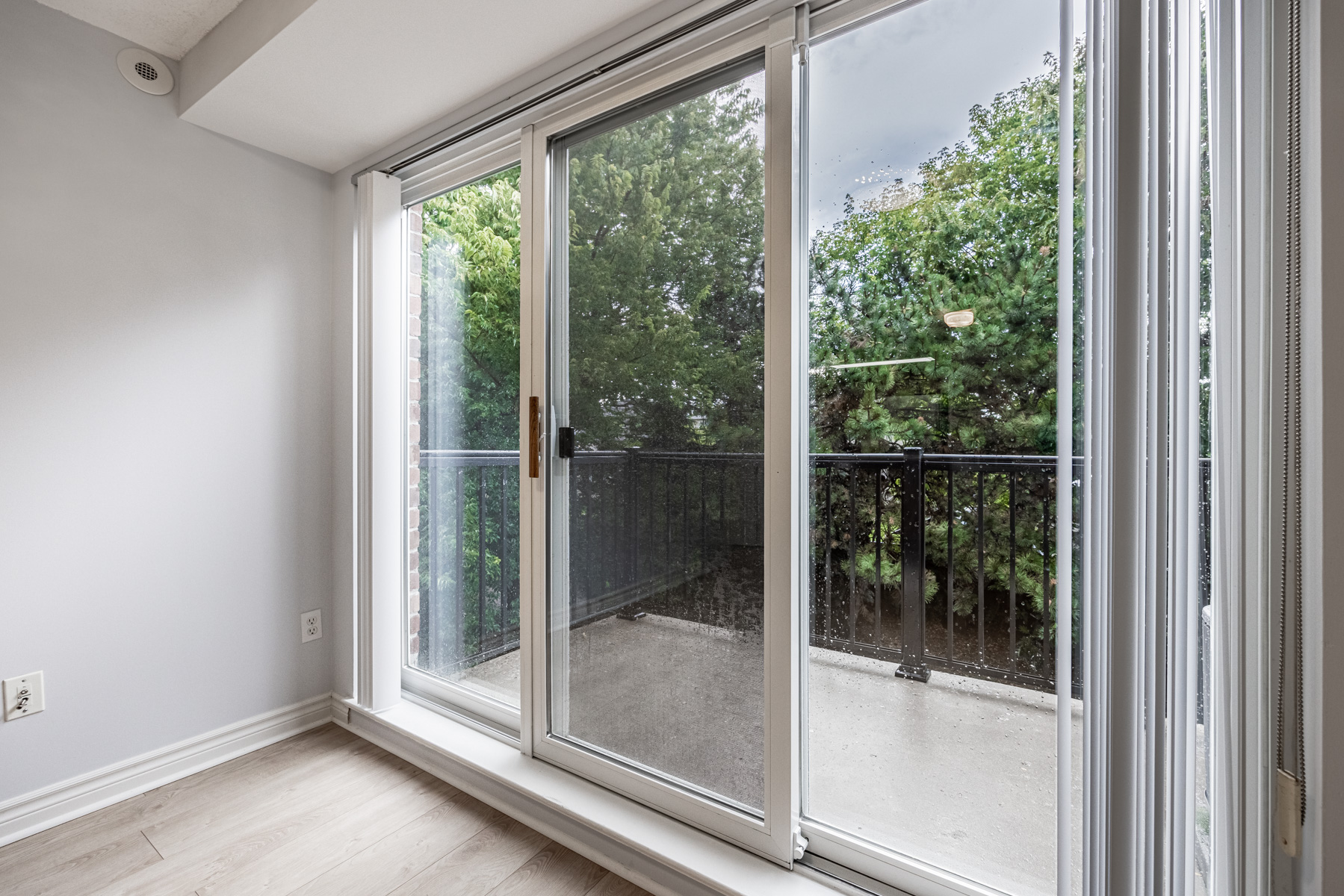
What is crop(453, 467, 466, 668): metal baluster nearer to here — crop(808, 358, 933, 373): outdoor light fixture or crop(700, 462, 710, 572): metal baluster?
crop(700, 462, 710, 572): metal baluster

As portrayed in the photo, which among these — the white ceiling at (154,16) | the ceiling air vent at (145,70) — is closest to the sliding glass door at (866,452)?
the white ceiling at (154,16)

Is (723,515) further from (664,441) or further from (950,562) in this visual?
(950,562)

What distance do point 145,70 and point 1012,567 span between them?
2.78 m

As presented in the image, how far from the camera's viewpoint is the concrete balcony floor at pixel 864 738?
116cm

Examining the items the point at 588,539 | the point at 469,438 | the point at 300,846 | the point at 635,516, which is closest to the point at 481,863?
the point at 300,846

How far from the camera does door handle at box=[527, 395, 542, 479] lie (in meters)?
1.80

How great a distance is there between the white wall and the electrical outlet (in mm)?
28

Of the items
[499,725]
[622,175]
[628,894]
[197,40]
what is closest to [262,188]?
[197,40]

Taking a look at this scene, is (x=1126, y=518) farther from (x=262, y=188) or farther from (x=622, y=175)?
(x=262, y=188)

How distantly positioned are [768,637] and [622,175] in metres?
1.28

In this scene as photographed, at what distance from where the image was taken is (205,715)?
6.57 ft

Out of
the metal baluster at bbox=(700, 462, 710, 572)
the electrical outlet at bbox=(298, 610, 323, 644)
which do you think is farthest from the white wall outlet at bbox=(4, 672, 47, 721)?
the metal baluster at bbox=(700, 462, 710, 572)

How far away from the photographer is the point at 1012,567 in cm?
116

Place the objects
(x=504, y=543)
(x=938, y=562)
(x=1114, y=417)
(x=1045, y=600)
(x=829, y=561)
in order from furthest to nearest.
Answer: (x=504, y=543) → (x=829, y=561) → (x=938, y=562) → (x=1045, y=600) → (x=1114, y=417)
